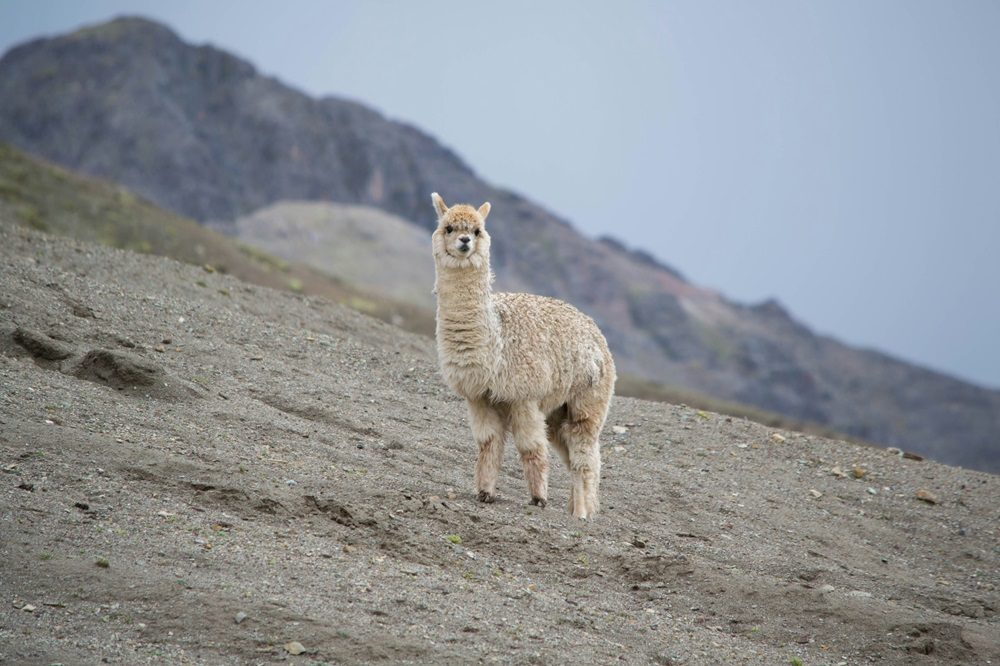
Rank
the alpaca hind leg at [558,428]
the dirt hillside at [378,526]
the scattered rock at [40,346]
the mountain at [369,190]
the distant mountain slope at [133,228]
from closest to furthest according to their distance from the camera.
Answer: the dirt hillside at [378,526], the alpaca hind leg at [558,428], the scattered rock at [40,346], the distant mountain slope at [133,228], the mountain at [369,190]

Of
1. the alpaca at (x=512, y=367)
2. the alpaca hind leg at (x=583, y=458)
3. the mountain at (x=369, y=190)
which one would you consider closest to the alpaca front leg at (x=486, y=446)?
the alpaca at (x=512, y=367)

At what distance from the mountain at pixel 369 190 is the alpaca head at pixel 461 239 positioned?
76.9 meters

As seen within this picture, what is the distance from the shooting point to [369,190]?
11250 cm

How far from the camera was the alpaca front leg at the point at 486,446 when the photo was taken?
37.1ft

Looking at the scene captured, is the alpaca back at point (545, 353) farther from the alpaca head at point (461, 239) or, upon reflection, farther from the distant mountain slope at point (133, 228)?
the distant mountain slope at point (133, 228)

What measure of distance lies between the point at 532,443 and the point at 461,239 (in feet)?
7.27

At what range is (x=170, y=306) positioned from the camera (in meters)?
16.7

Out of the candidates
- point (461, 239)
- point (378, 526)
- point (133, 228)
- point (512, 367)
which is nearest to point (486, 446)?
point (512, 367)

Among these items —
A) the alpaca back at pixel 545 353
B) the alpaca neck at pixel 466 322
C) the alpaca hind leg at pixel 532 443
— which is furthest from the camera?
the alpaca hind leg at pixel 532 443

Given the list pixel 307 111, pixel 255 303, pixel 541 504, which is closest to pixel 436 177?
pixel 307 111

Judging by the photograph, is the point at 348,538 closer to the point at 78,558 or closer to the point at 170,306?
the point at 78,558

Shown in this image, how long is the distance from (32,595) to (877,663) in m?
6.68

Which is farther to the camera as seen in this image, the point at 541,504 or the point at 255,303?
the point at 255,303

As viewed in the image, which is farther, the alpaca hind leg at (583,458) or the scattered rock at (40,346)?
the scattered rock at (40,346)
